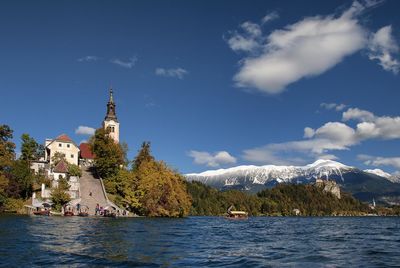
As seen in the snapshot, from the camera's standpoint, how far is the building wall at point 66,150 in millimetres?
133750

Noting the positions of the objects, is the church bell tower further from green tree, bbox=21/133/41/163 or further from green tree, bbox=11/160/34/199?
green tree, bbox=11/160/34/199

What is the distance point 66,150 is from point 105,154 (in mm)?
23073

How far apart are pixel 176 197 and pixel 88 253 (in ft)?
273

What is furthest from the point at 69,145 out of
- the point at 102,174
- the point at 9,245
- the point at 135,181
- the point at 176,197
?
the point at 9,245

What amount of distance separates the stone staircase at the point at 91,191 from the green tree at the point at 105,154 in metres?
3.50

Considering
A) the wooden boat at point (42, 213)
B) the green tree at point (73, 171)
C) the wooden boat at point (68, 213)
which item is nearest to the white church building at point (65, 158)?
the green tree at point (73, 171)

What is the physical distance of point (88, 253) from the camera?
98.1 feet

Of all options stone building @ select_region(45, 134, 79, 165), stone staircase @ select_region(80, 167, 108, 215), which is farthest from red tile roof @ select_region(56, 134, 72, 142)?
stone staircase @ select_region(80, 167, 108, 215)

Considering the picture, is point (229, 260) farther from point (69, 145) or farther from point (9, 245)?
point (69, 145)

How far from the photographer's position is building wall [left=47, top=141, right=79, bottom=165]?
134 m

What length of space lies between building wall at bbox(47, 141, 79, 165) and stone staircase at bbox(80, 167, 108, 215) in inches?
578

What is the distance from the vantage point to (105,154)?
118 m

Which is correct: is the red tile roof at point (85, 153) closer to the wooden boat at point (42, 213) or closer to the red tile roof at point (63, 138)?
the red tile roof at point (63, 138)

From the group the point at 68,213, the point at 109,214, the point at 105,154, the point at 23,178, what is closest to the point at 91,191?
the point at 105,154
